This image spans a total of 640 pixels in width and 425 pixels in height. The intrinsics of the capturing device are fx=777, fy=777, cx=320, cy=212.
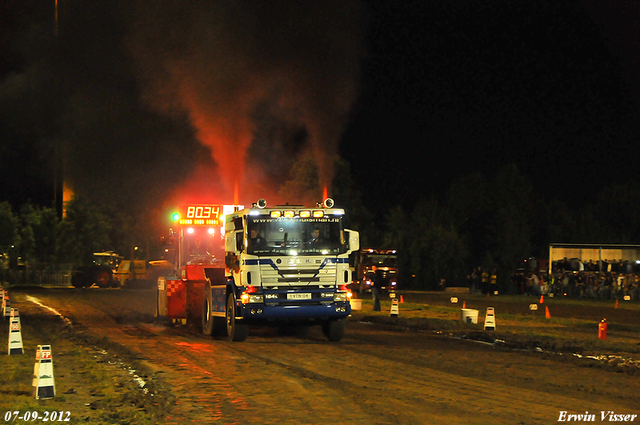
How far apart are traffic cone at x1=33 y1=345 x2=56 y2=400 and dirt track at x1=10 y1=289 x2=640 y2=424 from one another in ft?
5.56

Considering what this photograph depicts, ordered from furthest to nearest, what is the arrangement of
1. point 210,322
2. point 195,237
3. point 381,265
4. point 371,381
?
point 381,265
point 195,237
point 210,322
point 371,381

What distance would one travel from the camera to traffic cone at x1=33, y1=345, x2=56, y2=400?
388 inches

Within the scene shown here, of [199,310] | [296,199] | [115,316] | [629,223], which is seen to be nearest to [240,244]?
[199,310]

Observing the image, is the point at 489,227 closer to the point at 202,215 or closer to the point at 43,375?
the point at 202,215

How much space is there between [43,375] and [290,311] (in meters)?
7.48

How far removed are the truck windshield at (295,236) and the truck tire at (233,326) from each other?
149cm

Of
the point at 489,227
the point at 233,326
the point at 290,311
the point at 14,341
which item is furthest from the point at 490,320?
the point at 489,227

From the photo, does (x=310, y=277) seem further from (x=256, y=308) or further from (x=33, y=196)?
(x=33, y=196)

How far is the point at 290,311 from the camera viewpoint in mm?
16875

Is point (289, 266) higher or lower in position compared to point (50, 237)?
lower

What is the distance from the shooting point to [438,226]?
72.0 meters

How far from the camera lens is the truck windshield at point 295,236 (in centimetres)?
1692

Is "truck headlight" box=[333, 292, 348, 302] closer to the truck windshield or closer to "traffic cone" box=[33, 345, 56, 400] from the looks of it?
the truck windshield

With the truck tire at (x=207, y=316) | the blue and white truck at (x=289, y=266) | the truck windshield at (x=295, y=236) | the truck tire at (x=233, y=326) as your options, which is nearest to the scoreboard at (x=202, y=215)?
the truck tire at (x=207, y=316)
